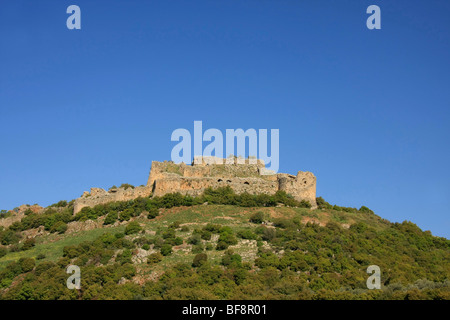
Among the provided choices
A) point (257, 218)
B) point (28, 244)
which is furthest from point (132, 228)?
point (257, 218)

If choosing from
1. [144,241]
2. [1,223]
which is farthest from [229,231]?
[1,223]

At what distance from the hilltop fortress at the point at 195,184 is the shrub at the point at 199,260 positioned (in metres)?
15.4

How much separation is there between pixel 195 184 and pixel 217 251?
48.1 ft

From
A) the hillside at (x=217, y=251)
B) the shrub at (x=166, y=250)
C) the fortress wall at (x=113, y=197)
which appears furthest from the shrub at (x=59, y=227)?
the shrub at (x=166, y=250)

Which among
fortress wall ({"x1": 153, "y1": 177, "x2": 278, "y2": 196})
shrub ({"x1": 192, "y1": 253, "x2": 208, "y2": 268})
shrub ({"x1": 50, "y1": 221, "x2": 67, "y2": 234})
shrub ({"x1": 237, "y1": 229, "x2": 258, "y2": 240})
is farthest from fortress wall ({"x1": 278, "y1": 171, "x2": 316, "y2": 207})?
shrub ({"x1": 50, "y1": 221, "x2": 67, "y2": 234})

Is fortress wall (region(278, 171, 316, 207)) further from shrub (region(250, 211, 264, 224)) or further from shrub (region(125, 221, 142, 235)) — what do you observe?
shrub (region(125, 221, 142, 235))

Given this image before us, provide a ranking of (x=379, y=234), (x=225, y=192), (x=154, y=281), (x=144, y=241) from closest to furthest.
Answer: (x=154, y=281) → (x=144, y=241) → (x=379, y=234) → (x=225, y=192)

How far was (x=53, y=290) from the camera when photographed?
151 ft

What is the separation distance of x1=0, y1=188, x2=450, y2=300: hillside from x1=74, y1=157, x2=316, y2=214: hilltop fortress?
1503 mm

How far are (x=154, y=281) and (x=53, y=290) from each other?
7589 millimetres

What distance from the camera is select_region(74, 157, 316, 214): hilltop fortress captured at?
210 ft
